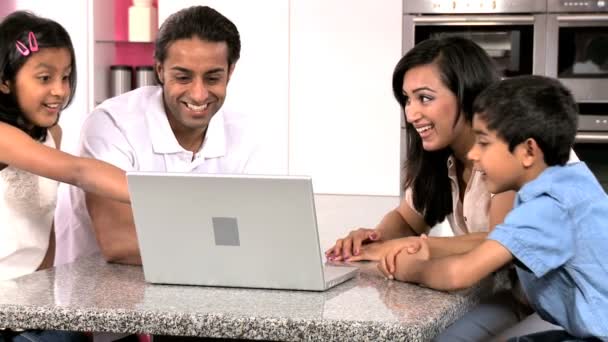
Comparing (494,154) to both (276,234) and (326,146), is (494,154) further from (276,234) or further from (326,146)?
(326,146)

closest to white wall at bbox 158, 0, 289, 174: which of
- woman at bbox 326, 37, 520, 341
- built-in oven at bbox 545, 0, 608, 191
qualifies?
built-in oven at bbox 545, 0, 608, 191

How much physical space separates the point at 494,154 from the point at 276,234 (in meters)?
0.48

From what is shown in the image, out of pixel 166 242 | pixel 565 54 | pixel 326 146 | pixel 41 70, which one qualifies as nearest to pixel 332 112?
pixel 326 146

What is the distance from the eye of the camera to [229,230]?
1.67m

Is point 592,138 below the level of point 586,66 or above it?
below

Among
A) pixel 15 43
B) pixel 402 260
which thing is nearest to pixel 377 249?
pixel 402 260

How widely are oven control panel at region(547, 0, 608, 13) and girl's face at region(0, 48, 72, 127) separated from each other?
284 centimetres

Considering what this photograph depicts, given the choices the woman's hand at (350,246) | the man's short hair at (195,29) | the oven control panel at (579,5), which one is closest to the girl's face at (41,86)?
the man's short hair at (195,29)

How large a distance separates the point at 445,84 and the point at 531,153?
406 mm

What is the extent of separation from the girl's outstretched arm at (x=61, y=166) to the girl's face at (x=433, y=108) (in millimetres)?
692

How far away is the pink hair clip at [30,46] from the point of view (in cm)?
211

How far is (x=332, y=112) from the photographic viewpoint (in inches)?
188

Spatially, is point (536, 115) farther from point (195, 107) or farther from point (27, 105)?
point (27, 105)

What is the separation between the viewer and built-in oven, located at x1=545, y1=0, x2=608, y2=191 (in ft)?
14.6
